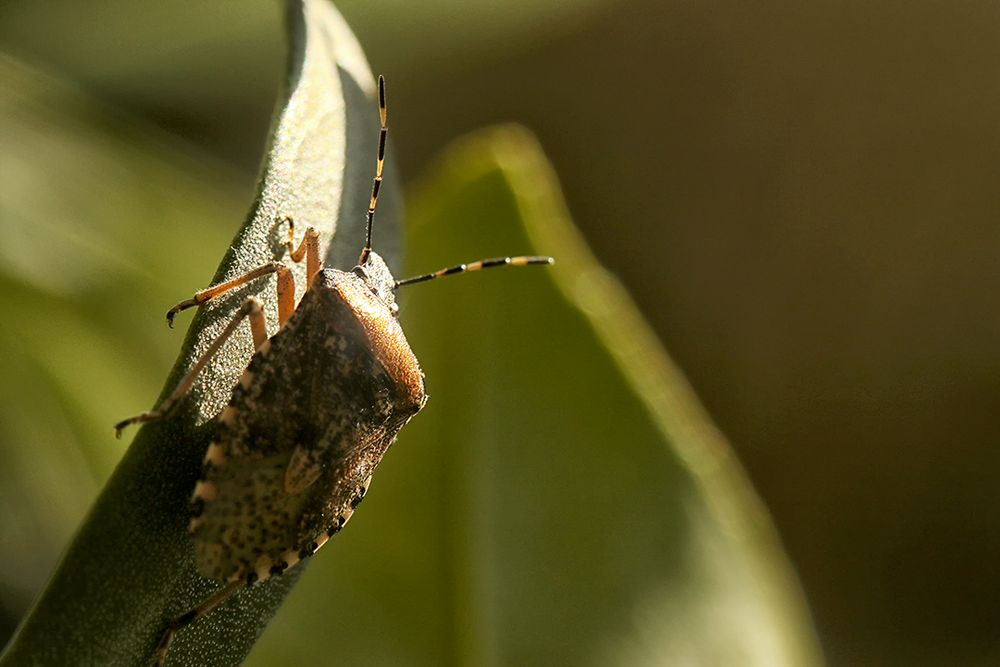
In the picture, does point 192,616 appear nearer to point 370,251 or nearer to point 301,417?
point 301,417

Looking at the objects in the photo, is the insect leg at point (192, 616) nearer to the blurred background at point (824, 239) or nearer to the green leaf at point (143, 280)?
the green leaf at point (143, 280)

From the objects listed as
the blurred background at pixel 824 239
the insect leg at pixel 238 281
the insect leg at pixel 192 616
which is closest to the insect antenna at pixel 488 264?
the insect leg at pixel 238 281

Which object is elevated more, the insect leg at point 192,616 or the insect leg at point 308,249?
the insect leg at point 308,249

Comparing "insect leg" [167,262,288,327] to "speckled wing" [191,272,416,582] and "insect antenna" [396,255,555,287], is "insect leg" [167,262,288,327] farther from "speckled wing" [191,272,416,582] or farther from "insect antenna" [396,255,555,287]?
"insect antenna" [396,255,555,287]

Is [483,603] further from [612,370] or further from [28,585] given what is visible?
[28,585]

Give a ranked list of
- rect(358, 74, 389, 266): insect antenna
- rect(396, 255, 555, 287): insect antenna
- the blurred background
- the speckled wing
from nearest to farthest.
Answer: the speckled wing → rect(358, 74, 389, 266): insect antenna → rect(396, 255, 555, 287): insect antenna → the blurred background

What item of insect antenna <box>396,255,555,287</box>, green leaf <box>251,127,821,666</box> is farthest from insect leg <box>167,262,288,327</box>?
green leaf <box>251,127,821,666</box>

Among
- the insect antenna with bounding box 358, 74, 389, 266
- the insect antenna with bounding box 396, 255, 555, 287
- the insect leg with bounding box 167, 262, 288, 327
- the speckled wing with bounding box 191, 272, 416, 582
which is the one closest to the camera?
the insect leg with bounding box 167, 262, 288, 327
